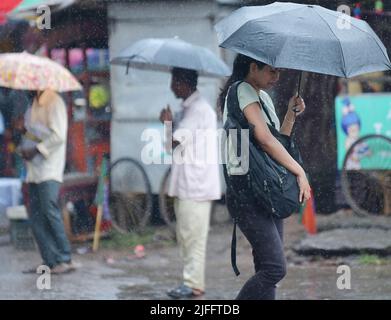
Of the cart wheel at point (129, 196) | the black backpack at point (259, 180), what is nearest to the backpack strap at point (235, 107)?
the black backpack at point (259, 180)

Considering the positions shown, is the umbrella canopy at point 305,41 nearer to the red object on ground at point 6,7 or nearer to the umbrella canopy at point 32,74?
the umbrella canopy at point 32,74

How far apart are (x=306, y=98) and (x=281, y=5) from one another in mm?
3191

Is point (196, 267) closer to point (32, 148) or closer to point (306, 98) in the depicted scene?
point (32, 148)

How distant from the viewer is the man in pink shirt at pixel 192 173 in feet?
21.1

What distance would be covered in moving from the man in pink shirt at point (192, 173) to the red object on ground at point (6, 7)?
2.26 metres

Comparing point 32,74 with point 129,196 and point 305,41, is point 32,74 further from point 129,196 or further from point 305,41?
point 305,41

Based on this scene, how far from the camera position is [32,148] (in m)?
7.21

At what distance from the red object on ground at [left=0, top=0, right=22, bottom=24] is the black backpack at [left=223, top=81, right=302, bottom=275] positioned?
3.81 m

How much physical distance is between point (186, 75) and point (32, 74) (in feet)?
4.74

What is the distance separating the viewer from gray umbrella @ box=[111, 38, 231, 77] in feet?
21.7

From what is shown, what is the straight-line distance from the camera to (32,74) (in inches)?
283

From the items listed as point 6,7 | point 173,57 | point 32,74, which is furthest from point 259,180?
point 6,7
